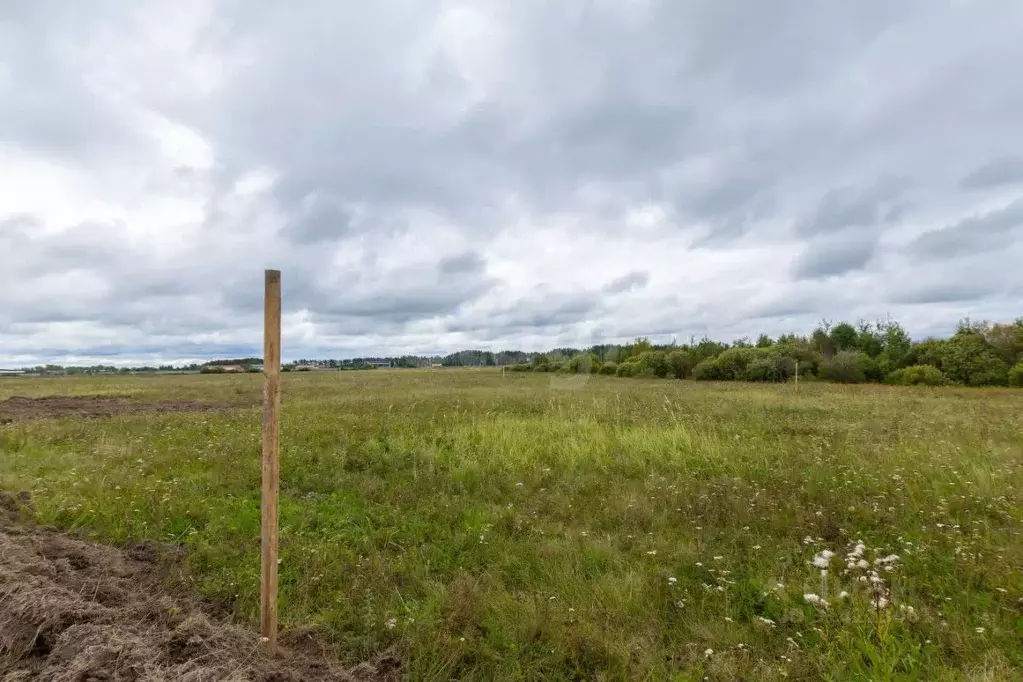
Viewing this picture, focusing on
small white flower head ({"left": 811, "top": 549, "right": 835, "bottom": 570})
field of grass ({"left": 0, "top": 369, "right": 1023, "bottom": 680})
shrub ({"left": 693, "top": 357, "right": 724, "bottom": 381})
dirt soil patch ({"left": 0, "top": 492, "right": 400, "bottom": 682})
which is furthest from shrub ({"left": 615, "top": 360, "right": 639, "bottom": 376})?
dirt soil patch ({"left": 0, "top": 492, "right": 400, "bottom": 682})

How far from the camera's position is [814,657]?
342 centimetres

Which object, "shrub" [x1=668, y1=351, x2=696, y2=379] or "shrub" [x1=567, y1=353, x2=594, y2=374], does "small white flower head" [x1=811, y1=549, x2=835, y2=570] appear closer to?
"shrub" [x1=567, y1=353, x2=594, y2=374]

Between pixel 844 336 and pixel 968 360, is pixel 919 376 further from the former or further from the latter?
pixel 844 336

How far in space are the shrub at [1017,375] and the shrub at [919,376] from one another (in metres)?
3.45

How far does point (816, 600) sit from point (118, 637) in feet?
16.2

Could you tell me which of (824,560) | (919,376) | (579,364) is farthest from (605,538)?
(579,364)

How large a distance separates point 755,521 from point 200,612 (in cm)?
581

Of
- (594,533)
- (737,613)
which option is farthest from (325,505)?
(737,613)

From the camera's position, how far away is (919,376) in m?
35.2

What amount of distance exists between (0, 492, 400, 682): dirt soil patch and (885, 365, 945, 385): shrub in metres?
43.5

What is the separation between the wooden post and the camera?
343cm

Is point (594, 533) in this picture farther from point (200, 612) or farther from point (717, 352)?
point (717, 352)

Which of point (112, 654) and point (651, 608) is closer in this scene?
point (112, 654)

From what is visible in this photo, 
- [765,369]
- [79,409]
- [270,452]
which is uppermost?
[270,452]
